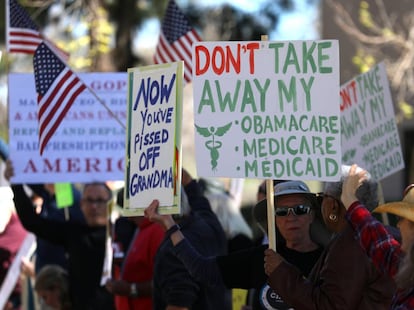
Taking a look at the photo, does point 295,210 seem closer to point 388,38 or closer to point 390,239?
point 390,239

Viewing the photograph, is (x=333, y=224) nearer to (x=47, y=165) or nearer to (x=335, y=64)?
(x=335, y=64)

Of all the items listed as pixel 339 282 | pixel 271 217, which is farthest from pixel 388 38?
pixel 339 282

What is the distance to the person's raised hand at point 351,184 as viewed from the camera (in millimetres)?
5578

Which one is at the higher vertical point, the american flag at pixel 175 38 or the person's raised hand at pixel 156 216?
the american flag at pixel 175 38

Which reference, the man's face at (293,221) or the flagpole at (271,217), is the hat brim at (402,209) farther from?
the man's face at (293,221)

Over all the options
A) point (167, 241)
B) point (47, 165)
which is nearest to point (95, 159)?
point (47, 165)

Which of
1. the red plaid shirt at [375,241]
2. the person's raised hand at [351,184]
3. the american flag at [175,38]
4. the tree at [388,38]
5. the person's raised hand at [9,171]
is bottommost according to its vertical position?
the red plaid shirt at [375,241]

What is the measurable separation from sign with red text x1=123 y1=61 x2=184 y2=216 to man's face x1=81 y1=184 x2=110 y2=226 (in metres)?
3.05

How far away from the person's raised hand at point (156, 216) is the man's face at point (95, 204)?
10.9 ft

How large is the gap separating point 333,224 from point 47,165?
4.22 meters

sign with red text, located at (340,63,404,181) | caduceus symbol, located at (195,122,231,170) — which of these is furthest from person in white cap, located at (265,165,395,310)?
sign with red text, located at (340,63,404,181)

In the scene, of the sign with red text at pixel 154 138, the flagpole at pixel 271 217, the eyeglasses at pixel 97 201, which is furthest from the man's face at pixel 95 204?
the flagpole at pixel 271 217

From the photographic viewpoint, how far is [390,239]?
5406 mm

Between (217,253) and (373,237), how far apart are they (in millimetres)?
2412
